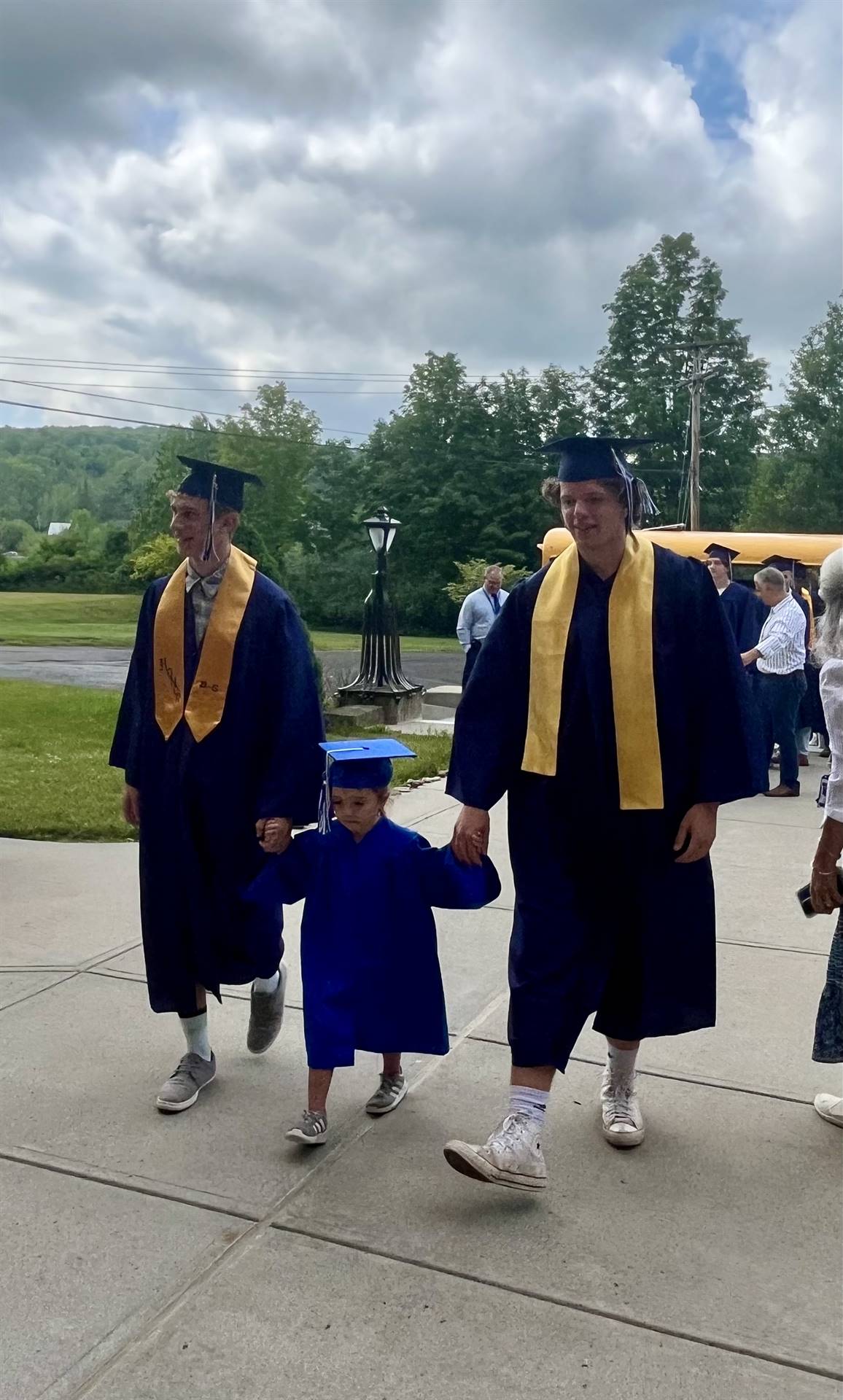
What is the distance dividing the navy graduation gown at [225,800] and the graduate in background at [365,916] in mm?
239

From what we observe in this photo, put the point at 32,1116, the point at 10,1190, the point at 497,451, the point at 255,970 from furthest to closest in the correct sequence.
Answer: the point at 497,451 < the point at 255,970 < the point at 32,1116 < the point at 10,1190

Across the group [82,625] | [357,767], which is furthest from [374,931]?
[82,625]

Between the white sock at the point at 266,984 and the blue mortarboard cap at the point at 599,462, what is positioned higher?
the blue mortarboard cap at the point at 599,462

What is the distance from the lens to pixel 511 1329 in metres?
2.42

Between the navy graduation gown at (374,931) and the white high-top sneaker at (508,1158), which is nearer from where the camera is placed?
the white high-top sneaker at (508,1158)

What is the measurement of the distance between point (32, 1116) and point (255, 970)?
718mm

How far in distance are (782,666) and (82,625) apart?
27.5m

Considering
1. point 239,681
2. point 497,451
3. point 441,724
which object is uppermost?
point 497,451

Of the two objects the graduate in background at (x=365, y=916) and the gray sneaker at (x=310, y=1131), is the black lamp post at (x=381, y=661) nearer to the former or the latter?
the graduate in background at (x=365, y=916)

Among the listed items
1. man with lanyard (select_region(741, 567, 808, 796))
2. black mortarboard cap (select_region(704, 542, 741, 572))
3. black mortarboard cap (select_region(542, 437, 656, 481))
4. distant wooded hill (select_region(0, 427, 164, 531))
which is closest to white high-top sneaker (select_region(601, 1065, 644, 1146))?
black mortarboard cap (select_region(542, 437, 656, 481))

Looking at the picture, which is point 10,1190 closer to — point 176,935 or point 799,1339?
point 176,935

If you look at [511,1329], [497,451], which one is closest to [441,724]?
[511,1329]

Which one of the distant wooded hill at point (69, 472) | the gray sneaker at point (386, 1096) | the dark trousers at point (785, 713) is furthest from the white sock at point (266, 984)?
the distant wooded hill at point (69, 472)

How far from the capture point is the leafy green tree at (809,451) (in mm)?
40031
